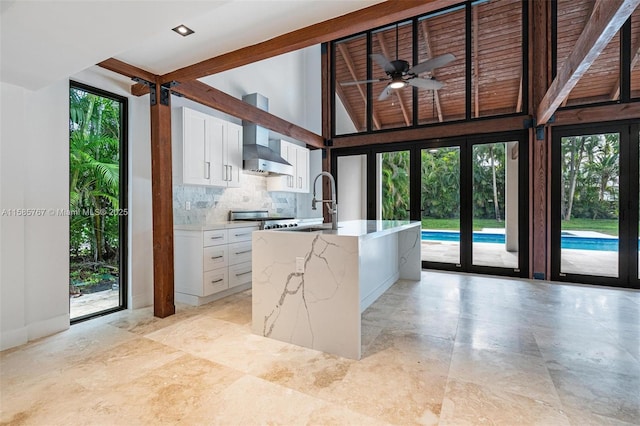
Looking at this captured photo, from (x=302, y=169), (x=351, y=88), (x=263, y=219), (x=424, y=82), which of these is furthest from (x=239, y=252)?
(x=351, y=88)

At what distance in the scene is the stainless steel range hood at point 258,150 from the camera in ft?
14.6

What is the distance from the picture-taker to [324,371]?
6.81ft

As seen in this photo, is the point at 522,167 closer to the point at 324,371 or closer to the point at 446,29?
the point at 446,29

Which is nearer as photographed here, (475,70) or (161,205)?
(161,205)

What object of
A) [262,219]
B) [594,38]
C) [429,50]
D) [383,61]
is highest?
[429,50]

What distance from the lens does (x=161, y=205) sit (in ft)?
10.1

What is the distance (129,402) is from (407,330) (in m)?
2.11

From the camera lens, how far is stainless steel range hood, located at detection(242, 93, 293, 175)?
4461 mm

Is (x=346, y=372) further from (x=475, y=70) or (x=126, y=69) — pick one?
(x=475, y=70)

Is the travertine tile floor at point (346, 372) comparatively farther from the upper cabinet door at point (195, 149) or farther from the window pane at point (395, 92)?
the window pane at point (395, 92)

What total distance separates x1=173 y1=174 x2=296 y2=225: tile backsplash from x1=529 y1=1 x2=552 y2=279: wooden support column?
4.17 metres

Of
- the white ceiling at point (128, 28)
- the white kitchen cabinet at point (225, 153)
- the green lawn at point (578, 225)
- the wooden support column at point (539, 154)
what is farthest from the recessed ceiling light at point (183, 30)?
the wooden support column at point (539, 154)

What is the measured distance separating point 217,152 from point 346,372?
123 inches

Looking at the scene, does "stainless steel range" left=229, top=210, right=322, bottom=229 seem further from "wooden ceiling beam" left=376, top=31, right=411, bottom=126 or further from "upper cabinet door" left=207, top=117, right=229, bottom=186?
"wooden ceiling beam" left=376, top=31, right=411, bottom=126
